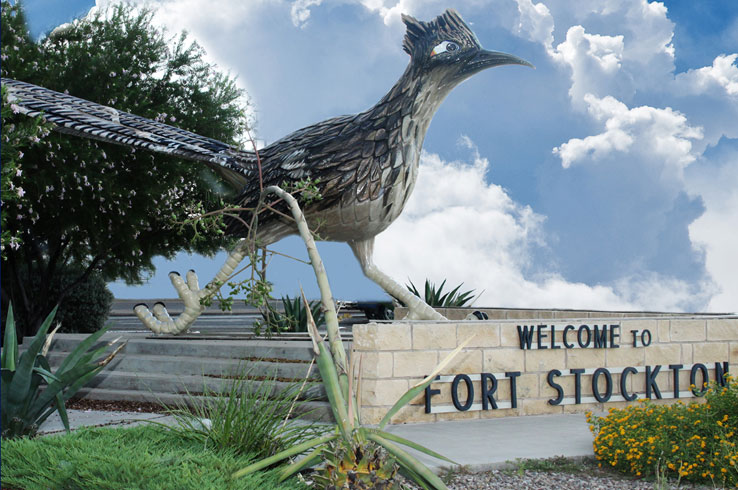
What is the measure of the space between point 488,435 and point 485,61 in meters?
5.03

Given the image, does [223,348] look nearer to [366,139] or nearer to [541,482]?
[366,139]

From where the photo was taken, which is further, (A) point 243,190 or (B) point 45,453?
(A) point 243,190

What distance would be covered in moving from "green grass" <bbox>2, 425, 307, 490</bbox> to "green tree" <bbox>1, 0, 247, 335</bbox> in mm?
10519

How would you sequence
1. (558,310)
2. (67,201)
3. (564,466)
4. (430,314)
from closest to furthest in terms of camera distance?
(564,466) → (430,314) → (558,310) → (67,201)

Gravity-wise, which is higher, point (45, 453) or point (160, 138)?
point (160, 138)

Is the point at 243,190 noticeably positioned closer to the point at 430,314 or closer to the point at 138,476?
the point at 430,314

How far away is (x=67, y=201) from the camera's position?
1513 centimetres

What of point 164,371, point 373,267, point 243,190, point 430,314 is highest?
point 243,190

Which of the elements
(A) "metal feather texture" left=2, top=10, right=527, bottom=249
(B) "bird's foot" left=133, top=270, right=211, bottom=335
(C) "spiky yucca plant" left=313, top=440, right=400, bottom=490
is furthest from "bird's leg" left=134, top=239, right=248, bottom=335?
(C) "spiky yucca plant" left=313, top=440, right=400, bottom=490

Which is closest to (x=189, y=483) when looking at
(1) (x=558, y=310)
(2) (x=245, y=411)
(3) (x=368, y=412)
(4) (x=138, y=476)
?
(4) (x=138, y=476)

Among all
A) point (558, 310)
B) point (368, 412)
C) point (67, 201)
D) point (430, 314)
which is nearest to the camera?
point (368, 412)

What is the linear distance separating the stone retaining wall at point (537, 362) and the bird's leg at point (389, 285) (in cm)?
189

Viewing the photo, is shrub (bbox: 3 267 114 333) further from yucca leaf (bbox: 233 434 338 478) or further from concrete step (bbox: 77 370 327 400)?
yucca leaf (bbox: 233 434 338 478)

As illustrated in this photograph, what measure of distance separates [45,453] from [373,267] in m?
6.65
